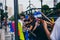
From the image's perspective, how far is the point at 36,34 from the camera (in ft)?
19.8

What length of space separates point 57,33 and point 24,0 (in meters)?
63.6

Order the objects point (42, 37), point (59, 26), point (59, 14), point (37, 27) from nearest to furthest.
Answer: point (59, 26)
point (59, 14)
point (42, 37)
point (37, 27)

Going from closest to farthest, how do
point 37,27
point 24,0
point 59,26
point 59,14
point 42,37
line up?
point 59,26, point 59,14, point 42,37, point 37,27, point 24,0

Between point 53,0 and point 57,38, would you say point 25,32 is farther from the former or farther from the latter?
point 53,0

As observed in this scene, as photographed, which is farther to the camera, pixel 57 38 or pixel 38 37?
pixel 38 37

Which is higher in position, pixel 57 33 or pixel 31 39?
pixel 57 33

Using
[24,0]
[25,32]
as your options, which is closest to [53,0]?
[24,0]

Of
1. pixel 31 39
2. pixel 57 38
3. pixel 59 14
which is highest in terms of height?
pixel 59 14

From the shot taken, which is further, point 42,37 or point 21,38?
point 21,38

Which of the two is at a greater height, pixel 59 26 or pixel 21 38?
pixel 59 26

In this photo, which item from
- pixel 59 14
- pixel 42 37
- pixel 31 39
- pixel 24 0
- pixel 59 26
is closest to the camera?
pixel 59 26

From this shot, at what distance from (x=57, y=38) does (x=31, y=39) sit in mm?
3198

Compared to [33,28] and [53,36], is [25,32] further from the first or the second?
[53,36]

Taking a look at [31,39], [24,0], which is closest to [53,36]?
[31,39]
